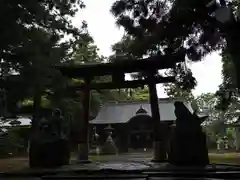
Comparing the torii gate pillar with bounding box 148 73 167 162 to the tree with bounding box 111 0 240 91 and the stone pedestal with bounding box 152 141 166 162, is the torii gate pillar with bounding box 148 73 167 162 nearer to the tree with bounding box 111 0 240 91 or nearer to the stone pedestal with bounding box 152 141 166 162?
the stone pedestal with bounding box 152 141 166 162

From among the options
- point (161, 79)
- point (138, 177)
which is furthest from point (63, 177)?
point (161, 79)

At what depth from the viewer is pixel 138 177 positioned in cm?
732

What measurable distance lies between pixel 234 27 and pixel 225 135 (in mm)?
25793

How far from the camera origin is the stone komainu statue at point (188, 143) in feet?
33.0

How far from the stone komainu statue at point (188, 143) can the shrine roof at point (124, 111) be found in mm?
17660

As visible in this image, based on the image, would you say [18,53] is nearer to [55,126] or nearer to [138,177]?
[55,126]

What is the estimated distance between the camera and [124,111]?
3014cm

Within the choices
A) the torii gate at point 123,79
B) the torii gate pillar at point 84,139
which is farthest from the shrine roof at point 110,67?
the torii gate pillar at point 84,139

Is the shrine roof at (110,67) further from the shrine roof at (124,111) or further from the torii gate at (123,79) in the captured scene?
the shrine roof at (124,111)

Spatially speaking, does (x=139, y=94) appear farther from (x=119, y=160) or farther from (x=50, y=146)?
(x=50, y=146)

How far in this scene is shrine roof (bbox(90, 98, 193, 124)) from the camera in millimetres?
28717

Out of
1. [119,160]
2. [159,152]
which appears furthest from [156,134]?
[119,160]

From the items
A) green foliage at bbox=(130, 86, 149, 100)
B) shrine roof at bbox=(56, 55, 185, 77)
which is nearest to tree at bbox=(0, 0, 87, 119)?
shrine roof at bbox=(56, 55, 185, 77)

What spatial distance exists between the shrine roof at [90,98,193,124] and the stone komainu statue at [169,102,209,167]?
57.9 ft
